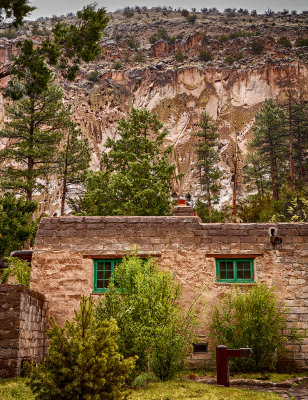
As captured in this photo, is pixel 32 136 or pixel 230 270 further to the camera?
pixel 32 136

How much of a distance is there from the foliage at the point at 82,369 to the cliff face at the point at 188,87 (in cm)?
4942

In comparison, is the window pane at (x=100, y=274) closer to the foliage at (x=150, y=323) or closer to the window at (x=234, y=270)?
the foliage at (x=150, y=323)

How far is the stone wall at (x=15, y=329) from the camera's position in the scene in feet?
29.7

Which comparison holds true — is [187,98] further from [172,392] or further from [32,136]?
[172,392]

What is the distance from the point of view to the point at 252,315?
1145 centimetres

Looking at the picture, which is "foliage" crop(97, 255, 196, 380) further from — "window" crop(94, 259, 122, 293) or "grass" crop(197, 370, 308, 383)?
"window" crop(94, 259, 122, 293)

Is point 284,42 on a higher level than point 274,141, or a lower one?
higher

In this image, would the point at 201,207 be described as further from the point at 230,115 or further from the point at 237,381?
the point at 237,381

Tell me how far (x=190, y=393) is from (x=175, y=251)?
197 inches

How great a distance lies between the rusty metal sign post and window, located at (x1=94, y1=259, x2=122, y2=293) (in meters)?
4.53

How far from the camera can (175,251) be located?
499 inches

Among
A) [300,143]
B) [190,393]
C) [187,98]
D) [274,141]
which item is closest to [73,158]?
[274,141]

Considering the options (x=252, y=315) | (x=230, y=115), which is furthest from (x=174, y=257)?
(x=230, y=115)

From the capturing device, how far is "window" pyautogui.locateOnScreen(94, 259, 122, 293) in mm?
12570
